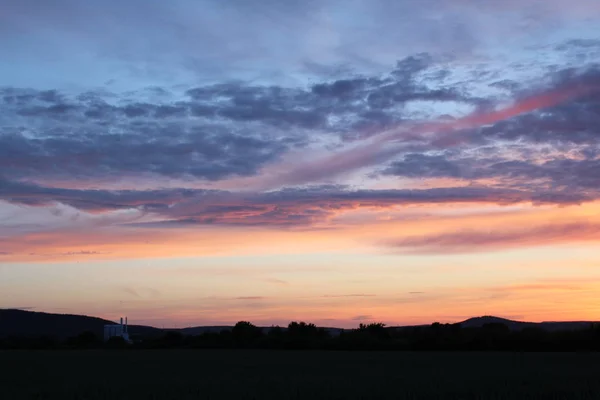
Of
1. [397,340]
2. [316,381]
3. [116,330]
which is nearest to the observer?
[316,381]

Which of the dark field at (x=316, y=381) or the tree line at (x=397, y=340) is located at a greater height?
the tree line at (x=397, y=340)

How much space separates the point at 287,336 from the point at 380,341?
32.9ft

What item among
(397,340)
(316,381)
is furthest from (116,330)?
(316,381)

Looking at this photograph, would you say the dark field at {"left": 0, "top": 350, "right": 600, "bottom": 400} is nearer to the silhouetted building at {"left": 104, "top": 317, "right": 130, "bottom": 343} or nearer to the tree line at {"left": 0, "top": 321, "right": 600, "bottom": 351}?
the tree line at {"left": 0, "top": 321, "right": 600, "bottom": 351}

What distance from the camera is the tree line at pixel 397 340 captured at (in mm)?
56562

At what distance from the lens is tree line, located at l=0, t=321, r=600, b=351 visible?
56562mm

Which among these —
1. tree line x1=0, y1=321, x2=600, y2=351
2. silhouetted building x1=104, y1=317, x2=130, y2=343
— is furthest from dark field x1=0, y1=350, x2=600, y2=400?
silhouetted building x1=104, y1=317, x2=130, y2=343

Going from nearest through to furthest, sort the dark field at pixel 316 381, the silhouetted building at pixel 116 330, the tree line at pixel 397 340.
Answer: the dark field at pixel 316 381 < the tree line at pixel 397 340 < the silhouetted building at pixel 116 330

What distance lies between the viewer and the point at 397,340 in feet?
213

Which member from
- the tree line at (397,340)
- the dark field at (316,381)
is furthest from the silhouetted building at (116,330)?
the dark field at (316,381)

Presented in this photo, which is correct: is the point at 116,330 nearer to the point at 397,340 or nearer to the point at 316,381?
the point at 397,340

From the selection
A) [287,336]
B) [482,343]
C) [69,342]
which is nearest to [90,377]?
[482,343]

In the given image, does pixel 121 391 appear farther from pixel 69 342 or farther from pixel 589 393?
pixel 69 342

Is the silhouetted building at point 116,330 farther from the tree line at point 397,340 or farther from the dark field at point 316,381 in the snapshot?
the dark field at point 316,381
